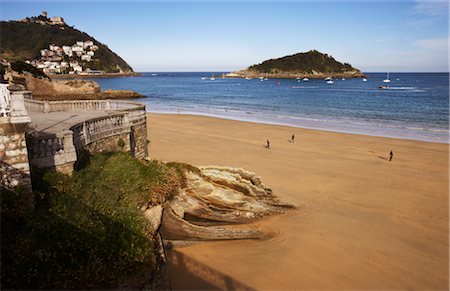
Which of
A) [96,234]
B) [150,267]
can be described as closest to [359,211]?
[150,267]

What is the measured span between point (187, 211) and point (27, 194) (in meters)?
5.62

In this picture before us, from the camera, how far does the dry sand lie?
31.9 feet

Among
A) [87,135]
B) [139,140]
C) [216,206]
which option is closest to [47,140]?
[87,135]

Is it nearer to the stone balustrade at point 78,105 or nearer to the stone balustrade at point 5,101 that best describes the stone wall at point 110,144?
the stone balustrade at point 78,105

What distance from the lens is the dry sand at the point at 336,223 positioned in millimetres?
9719

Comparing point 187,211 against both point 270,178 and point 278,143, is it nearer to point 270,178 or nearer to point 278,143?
point 270,178

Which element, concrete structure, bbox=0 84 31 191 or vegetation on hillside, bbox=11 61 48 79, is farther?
vegetation on hillside, bbox=11 61 48 79

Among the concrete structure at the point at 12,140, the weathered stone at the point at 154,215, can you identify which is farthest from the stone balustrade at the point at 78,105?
the concrete structure at the point at 12,140

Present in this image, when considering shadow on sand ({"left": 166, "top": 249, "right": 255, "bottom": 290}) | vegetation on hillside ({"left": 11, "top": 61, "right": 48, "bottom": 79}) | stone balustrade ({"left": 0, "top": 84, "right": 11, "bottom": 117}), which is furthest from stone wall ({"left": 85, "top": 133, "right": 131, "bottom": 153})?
vegetation on hillside ({"left": 11, "top": 61, "right": 48, "bottom": 79})

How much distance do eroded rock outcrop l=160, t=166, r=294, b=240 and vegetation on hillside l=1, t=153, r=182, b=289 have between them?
1.41m

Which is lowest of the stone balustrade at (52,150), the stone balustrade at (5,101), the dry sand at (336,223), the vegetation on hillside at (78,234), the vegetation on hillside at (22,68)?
the dry sand at (336,223)

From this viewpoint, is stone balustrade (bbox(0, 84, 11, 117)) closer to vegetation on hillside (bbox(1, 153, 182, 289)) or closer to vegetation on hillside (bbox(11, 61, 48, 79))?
vegetation on hillside (bbox(1, 153, 182, 289))

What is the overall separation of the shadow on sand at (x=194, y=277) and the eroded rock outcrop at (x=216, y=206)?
0.96 meters

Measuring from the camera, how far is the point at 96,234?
7469mm
